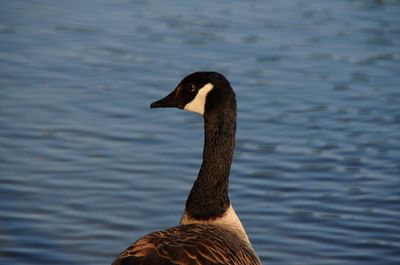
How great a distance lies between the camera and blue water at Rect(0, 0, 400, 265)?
9266 millimetres

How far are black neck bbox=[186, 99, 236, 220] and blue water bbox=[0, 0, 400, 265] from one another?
149cm

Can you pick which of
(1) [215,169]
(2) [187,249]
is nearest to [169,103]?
(1) [215,169]

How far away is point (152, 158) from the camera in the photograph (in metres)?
11.0

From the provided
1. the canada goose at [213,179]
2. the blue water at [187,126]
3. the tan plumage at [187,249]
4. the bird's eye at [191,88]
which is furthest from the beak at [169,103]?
the blue water at [187,126]

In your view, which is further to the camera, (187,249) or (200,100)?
(200,100)

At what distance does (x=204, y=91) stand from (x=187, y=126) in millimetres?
4770

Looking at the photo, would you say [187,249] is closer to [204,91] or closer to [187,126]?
[204,91]

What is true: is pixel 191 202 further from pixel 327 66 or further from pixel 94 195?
pixel 327 66

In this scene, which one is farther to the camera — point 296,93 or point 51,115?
point 296,93

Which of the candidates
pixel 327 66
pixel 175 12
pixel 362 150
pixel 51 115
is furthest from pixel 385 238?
pixel 175 12

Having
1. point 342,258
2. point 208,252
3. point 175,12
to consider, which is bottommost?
point 342,258

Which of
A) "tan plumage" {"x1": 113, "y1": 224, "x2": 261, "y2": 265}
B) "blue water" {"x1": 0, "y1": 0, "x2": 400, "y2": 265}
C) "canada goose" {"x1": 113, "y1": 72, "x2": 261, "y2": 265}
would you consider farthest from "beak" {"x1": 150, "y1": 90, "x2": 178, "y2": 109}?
"blue water" {"x1": 0, "y1": 0, "x2": 400, "y2": 265}

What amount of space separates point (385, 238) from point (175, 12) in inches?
333

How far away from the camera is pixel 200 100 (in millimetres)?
7430
